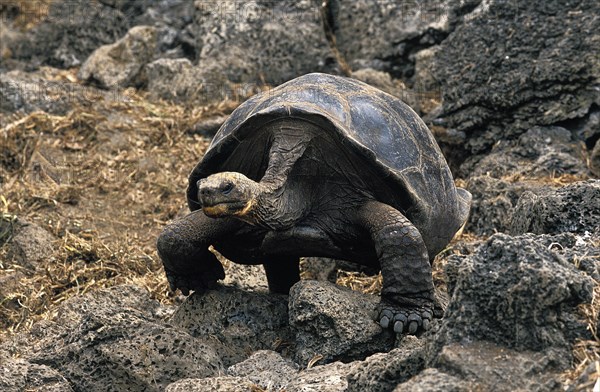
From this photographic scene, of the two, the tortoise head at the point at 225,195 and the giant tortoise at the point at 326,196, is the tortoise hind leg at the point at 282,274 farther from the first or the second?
the tortoise head at the point at 225,195

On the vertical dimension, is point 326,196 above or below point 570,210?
below

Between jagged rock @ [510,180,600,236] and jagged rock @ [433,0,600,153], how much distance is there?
225 centimetres

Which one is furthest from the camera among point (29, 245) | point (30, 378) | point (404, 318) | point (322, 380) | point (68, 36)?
point (68, 36)

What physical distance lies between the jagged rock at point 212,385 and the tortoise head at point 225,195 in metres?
0.82

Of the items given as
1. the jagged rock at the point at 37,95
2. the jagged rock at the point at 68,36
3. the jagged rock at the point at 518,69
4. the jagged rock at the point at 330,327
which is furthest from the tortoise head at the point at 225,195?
the jagged rock at the point at 68,36

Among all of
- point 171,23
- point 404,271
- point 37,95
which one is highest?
point 404,271

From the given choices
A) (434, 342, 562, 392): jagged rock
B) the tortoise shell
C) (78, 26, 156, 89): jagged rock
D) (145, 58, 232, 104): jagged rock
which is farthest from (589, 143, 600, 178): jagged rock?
(78, 26, 156, 89): jagged rock

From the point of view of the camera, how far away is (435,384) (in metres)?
3.12

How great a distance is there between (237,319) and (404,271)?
2.51ft

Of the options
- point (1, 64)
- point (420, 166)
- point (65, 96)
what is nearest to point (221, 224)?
point (420, 166)

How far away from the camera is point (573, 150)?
699 cm

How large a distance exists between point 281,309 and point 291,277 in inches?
15.5

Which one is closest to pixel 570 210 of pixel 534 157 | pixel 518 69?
pixel 534 157

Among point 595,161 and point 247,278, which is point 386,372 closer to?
point 247,278
